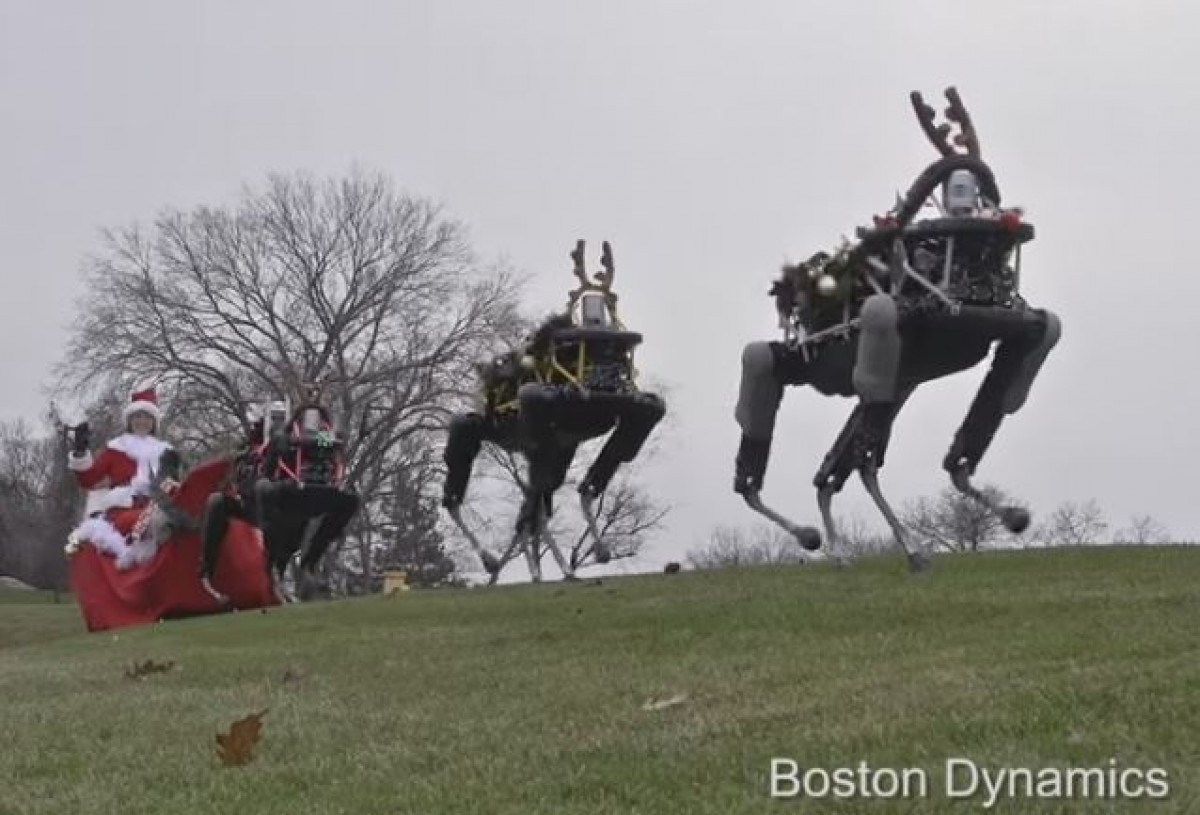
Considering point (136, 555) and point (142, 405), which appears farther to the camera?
point (142, 405)

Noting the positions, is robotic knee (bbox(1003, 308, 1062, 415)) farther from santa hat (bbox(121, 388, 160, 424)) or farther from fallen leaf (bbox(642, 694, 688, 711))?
santa hat (bbox(121, 388, 160, 424))

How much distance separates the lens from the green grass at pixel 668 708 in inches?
149

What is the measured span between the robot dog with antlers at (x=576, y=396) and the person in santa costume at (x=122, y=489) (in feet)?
13.5

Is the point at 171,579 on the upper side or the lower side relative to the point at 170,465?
lower

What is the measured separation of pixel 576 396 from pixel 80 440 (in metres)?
5.92

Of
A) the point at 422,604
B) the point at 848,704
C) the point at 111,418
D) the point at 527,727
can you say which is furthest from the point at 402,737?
the point at 111,418

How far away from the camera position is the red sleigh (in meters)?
16.7

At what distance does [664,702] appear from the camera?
5.30m

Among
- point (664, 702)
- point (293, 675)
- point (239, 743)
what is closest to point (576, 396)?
point (293, 675)

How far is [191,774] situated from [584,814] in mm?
1666

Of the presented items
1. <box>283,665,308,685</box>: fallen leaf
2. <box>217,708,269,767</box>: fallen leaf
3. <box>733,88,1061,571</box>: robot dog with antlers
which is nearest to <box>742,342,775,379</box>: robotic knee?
<box>733,88,1061,571</box>: robot dog with antlers

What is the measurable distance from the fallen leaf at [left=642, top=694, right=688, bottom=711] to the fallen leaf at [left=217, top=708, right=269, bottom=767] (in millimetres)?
1376

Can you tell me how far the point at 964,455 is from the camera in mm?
10508

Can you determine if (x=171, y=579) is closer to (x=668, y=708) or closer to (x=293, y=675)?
(x=293, y=675)
